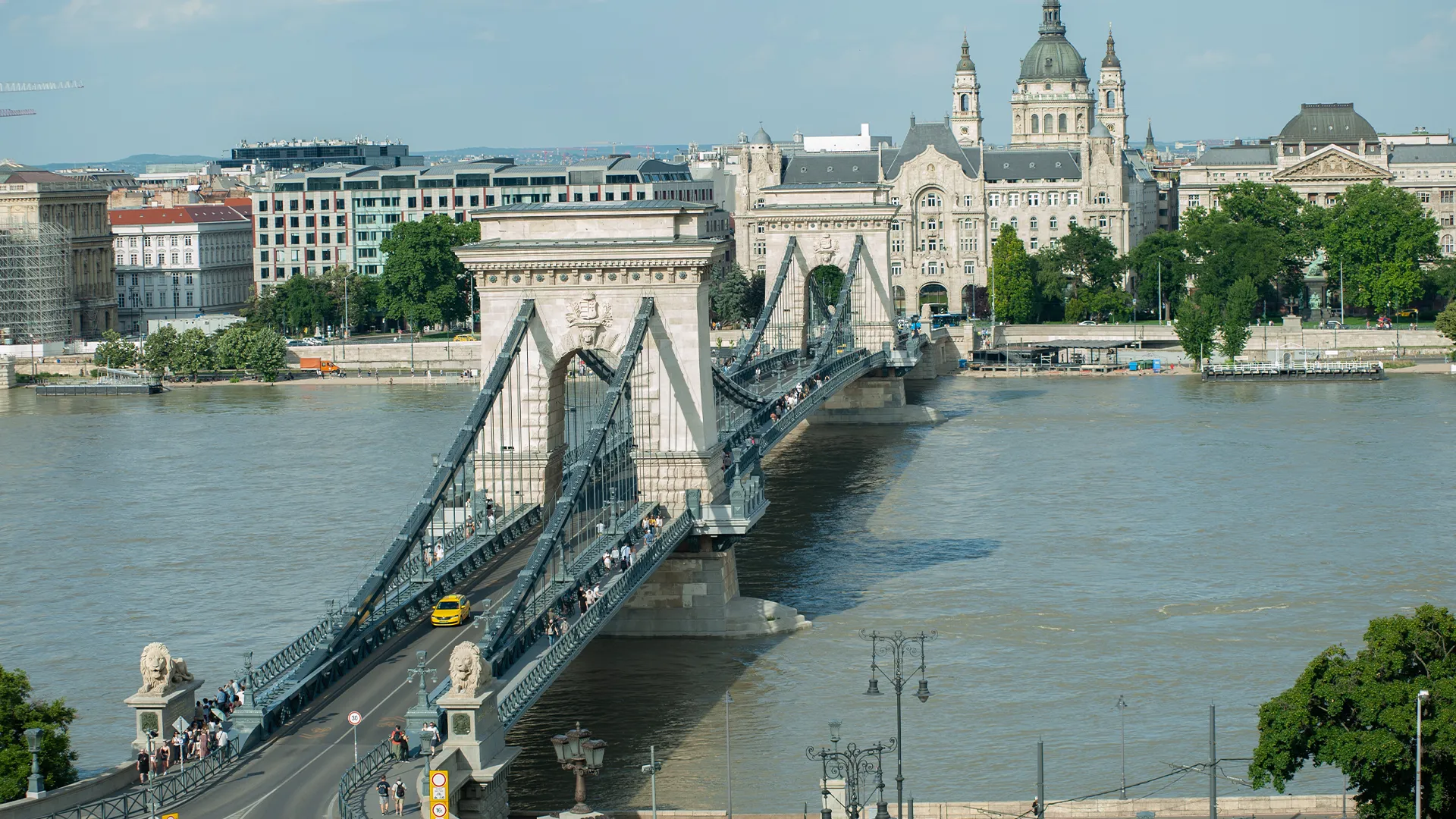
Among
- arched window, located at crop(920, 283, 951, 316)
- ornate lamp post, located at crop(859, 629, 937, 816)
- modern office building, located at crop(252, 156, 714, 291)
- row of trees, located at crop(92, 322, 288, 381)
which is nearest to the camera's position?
ornate lamp post, located at crop(859, 629, 937, 816)

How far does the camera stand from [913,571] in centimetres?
5481

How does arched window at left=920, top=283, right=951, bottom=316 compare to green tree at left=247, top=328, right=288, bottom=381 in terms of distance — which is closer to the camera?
green tree at left=247, top=328, right=288, bottom=381

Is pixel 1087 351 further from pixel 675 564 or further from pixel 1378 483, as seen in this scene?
pixel 675 564

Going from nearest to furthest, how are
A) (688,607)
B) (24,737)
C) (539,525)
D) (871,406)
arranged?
(24,737) < (539,525) < (688,607) < (871,406)

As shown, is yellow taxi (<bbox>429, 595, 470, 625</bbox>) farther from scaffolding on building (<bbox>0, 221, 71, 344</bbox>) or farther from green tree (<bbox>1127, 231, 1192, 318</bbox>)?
scaffolding on building (<bbox>0, 221, 71, 344</bbox>)

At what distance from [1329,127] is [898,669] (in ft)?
392

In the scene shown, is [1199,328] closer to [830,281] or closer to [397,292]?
[830,281]

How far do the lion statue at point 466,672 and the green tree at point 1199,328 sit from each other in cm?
8052

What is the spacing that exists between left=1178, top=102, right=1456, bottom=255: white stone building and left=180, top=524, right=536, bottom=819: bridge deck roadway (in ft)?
341


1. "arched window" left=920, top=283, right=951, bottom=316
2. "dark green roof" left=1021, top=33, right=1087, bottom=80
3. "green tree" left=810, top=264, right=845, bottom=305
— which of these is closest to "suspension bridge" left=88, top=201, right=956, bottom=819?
"green tree" left=810, top=264, right=845, bottom=305

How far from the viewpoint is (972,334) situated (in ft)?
381

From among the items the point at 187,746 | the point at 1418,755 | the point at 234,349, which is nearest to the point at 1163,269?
the point at 234,349

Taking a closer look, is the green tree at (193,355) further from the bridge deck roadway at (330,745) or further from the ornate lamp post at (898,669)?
the bridge deck roadway at (330,745)

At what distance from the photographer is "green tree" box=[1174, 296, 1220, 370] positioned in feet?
352
